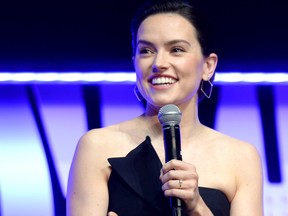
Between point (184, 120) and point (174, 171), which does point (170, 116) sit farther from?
point (184, 120)

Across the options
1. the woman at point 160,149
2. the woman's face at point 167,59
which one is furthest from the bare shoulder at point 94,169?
the woman's face at point 167,59

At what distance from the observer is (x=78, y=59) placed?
2.26 metres

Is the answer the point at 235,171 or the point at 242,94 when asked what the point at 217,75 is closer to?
the point at 242,94

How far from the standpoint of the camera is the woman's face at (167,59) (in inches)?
59.6

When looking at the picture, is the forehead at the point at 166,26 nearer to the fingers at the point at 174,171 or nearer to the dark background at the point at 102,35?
the fingers at the point at 174,171

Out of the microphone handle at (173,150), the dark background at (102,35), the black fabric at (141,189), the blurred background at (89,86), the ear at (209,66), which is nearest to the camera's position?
the microphone handle at (173,150)

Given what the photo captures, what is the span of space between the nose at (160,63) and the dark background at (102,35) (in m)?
0.77

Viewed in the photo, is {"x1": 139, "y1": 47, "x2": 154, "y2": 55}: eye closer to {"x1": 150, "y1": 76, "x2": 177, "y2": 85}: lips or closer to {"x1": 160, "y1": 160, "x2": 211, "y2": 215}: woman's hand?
{"x1": 150, "y1": 76, "x2": 177, "y2": 85}: lips

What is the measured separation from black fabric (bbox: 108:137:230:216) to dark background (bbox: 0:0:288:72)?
0.81 m

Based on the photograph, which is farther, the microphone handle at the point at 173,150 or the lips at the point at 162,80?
the lips at the point at 162,80

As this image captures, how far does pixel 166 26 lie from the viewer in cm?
156

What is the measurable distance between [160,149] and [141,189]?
0.50ft

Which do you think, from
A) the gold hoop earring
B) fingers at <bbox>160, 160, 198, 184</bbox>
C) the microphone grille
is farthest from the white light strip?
fingers at <bbox>160, 160, 198, 184</bbox>

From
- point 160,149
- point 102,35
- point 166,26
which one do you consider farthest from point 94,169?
point 102,35
